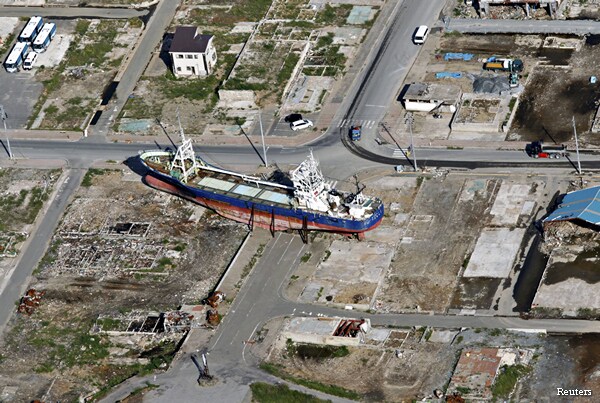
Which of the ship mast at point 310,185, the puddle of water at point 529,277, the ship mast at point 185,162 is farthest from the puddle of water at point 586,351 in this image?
the ship mast at point 185,162

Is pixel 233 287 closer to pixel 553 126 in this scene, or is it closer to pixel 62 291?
pixel 62 291

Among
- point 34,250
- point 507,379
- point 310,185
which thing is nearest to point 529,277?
point 507,379

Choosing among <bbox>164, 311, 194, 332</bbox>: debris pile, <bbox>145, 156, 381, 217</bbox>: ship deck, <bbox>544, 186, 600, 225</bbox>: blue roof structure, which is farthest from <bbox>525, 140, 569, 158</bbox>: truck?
<bbox>164, 311, 194, 332</bbox>: debris pile

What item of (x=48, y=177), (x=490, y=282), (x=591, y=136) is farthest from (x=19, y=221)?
(x=591, y=136)

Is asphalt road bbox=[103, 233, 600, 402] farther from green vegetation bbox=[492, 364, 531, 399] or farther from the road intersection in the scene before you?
green vegetation bbox=[492, 364, 531, 399]

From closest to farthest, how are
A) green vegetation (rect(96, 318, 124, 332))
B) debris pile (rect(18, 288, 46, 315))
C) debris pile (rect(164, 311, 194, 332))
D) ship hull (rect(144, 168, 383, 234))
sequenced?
debris pile (rect(164, 311, 194, 332)) < green vegetation (rect(96, 318, 124, 332)) < debris pile (rect(18, 288, 46, 315)) < ship hull (rect(144, 168, 383, 234))

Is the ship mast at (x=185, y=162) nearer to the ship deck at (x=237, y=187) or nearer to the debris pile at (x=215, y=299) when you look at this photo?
the ship deck at (x=237, y=187)

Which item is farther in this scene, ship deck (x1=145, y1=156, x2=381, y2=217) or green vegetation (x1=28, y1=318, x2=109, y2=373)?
ship deck (x1=145, y1=156, x2=381, y2=217)
